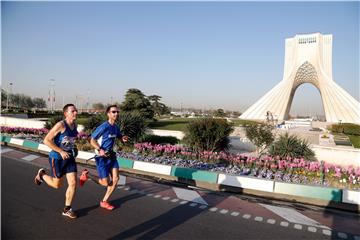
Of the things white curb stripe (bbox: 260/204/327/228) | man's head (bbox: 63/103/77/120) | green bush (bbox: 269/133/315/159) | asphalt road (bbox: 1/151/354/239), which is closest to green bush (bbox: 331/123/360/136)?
green bush (bbox: 269/133/315/159)

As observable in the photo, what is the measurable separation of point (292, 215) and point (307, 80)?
229ft

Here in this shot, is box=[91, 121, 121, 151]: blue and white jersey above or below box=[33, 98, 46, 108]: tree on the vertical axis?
below

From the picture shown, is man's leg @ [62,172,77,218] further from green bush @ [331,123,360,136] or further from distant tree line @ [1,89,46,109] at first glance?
distant tree line @ [1,89,46,109]

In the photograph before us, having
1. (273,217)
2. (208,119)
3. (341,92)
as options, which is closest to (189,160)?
(208,119)

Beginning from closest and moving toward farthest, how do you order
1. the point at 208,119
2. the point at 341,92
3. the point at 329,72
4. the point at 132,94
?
1. the point at 208,119
2. the point at 132,94
3. the point at 341,92
4. the point at 329,72

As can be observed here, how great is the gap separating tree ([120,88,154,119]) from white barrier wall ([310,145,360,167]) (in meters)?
23.6

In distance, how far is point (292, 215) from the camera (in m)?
5.59

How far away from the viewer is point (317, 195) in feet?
22.5

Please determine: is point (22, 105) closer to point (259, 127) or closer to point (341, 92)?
point (341, 92)

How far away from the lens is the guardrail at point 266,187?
6.64m

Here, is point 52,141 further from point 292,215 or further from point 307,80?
point 307,80

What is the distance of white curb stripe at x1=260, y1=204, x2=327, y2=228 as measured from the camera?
5.21 metres

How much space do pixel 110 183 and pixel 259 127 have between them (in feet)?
31.5

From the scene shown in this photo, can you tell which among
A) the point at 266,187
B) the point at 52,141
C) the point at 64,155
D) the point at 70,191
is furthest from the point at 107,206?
the point at 266,187
